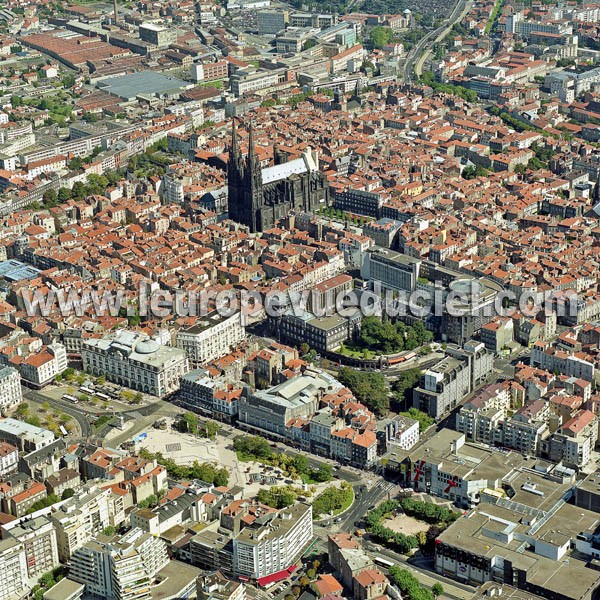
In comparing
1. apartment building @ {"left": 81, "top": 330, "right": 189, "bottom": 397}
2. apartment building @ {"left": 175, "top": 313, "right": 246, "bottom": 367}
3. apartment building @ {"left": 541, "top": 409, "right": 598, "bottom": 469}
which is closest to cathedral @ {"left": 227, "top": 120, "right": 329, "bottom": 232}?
apartment building @ {"left": 175, "top": 313, "right": 246, "bottom": 367}

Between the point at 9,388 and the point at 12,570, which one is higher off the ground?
the point at 9,388

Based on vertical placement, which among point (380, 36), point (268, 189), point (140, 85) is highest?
point (380, 36)

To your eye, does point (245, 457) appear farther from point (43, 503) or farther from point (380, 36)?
point (380, 36)

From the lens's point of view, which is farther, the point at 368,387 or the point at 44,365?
the point at 44,365

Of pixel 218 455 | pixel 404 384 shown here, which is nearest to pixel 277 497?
pixel 218 455

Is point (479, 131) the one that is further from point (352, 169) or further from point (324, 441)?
point (324, 441)

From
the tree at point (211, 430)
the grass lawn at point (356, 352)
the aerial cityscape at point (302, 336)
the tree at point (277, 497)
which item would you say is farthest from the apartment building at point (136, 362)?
the tree at point (277, 497)

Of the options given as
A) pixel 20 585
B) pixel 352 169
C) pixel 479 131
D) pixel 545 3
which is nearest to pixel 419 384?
pixel 20 585
